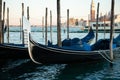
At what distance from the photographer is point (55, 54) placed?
41.4 feet

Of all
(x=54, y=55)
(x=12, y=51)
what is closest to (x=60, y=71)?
(x=54, y=55)

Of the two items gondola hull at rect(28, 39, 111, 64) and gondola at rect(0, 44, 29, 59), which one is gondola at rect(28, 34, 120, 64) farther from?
gondola at rect(0, 44, 29, 59)

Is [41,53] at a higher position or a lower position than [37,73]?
higher

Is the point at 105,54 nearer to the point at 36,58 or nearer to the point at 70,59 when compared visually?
the point at 70,59

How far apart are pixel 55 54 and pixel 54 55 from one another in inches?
2.4

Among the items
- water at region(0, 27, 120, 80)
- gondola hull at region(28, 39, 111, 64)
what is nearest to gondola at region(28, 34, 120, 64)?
gondola hull at region(28, 39, 111, 64)

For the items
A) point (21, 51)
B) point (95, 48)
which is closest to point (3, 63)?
point (21, 51)

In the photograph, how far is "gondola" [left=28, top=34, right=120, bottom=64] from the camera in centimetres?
1191

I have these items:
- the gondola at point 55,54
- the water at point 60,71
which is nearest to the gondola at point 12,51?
the water at point 60,71

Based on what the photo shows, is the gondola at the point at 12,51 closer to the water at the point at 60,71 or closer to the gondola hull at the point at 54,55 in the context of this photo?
the water at the point at 60,71

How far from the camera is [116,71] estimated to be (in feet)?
43.7

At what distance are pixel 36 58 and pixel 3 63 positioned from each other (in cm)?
351

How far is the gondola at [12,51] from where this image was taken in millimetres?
13984

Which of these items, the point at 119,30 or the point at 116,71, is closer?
the point at 116,71
